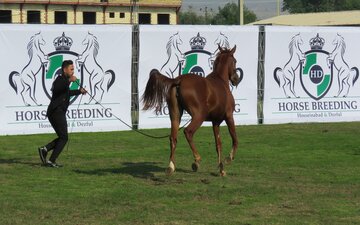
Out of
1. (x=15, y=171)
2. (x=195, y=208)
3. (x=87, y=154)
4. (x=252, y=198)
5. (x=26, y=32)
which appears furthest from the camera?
(x=26, y=32)

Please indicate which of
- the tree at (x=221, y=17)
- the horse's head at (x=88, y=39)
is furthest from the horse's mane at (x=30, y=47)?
the tree at (x=221, y=17)

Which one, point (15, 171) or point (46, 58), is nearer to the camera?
point (15, 171)

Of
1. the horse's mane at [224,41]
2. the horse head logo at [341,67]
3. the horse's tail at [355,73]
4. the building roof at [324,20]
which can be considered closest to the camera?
the horse's mane at [224,41]

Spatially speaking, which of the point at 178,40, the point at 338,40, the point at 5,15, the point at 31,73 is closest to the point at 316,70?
the point at 338,40

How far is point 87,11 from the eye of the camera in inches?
3489

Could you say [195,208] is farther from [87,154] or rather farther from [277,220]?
[87,154]

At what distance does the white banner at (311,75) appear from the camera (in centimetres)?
2372

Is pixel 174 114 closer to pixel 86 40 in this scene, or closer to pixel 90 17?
pixel 86 40

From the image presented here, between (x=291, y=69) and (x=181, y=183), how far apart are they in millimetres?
12169

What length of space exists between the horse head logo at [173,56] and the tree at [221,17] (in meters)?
86.7

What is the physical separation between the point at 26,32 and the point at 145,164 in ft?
23.5

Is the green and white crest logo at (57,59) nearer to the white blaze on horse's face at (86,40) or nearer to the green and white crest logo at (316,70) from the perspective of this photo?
the white blaze on horse's face at (86,40)

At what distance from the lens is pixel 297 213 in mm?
9984

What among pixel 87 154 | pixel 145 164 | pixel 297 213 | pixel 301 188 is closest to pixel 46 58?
pixel 87 154
